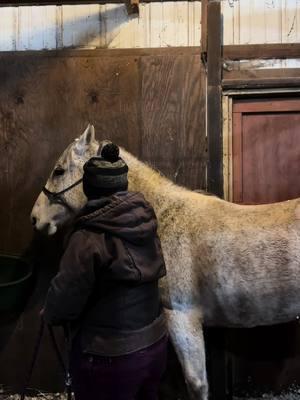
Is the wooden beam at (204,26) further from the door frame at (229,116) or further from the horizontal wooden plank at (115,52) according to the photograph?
the door frame at (229,116)

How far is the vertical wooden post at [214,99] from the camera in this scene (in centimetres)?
332

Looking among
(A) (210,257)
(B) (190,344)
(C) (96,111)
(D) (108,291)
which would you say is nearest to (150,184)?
(A) (210,257)

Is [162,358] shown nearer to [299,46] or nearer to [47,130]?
[47,130]

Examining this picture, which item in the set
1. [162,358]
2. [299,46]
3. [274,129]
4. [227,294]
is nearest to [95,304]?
[162,358]

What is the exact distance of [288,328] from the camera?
347 centimetres

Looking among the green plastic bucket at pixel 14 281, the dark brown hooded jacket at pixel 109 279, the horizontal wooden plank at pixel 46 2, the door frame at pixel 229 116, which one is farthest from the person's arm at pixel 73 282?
the horizontal wooden plank at pixel 46 2

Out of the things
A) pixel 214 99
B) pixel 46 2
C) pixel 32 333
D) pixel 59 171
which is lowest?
pixel 32 333

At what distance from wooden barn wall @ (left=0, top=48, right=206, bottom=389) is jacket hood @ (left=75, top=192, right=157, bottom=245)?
4.80 feet

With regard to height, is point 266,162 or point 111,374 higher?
point 266,162

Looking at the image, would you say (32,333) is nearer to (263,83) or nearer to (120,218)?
(120,218)

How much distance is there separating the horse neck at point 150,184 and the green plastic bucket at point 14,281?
0.97 m

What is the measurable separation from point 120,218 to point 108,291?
0.28 meters

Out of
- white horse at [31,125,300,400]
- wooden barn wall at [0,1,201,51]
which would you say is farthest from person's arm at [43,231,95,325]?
wooden barn wall at [0,1,201,51]

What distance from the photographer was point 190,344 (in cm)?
276
